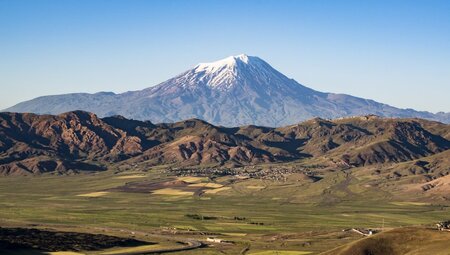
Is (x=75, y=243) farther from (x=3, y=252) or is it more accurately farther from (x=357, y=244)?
(x=357, y=244)

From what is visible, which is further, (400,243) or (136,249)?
(136,249)

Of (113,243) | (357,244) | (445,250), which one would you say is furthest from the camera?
(113,243)

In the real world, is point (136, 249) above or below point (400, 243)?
below

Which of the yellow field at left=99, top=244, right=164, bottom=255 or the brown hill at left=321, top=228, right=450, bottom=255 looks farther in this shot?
the yellow field at left=99, top=244, right=164, bottom=255

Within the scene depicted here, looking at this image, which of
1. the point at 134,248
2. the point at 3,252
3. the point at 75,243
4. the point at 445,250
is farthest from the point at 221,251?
the point at 445,250

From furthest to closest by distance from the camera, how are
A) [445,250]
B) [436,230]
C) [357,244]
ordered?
[436,230] < [357,244] < [445,250]

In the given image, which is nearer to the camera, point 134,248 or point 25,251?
point 25,251

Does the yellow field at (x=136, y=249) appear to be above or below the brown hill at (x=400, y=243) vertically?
below

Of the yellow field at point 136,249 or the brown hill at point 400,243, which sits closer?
the brown hill at point 400,243

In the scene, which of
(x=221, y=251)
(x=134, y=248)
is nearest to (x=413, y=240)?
(x=221, y=251)

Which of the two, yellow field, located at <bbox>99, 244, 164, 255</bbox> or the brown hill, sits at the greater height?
the brown hill
